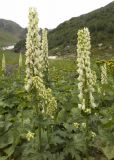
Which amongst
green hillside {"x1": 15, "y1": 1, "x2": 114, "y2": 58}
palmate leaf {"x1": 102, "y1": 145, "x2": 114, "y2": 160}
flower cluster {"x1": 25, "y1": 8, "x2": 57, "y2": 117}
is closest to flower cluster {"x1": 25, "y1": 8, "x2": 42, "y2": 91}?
flower cluster {"x1": 25, "y1": 8, "x2": 57, "y2": 117}

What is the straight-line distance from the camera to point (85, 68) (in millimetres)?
9320

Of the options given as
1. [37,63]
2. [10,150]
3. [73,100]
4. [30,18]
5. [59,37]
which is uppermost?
[59,37]

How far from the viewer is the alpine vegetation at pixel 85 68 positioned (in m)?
9.24

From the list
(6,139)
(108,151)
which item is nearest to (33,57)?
(108,151)

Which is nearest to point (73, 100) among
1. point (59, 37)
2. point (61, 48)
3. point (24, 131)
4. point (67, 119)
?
point (67, 119)

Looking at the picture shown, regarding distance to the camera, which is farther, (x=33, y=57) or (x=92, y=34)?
(x=92, y=34)

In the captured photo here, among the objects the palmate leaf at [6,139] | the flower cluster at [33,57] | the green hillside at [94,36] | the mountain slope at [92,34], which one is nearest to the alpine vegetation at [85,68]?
the flower cluster at [33,57]

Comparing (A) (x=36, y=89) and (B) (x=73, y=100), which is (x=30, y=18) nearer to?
(A) (x=36, y=89)

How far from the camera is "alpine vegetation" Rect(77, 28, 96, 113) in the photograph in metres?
9.24

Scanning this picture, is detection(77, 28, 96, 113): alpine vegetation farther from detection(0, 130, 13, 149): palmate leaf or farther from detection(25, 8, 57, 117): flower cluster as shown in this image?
detection(0, 130, 13, 149): palmate leaf

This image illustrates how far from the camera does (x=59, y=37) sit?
379 feet

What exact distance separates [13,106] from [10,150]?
4044 millimetres

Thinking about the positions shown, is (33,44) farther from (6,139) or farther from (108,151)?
(6,139)

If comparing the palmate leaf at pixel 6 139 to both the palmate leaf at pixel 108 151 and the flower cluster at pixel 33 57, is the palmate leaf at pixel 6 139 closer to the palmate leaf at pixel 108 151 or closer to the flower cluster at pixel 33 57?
the flower cluster at pixel 33 57
